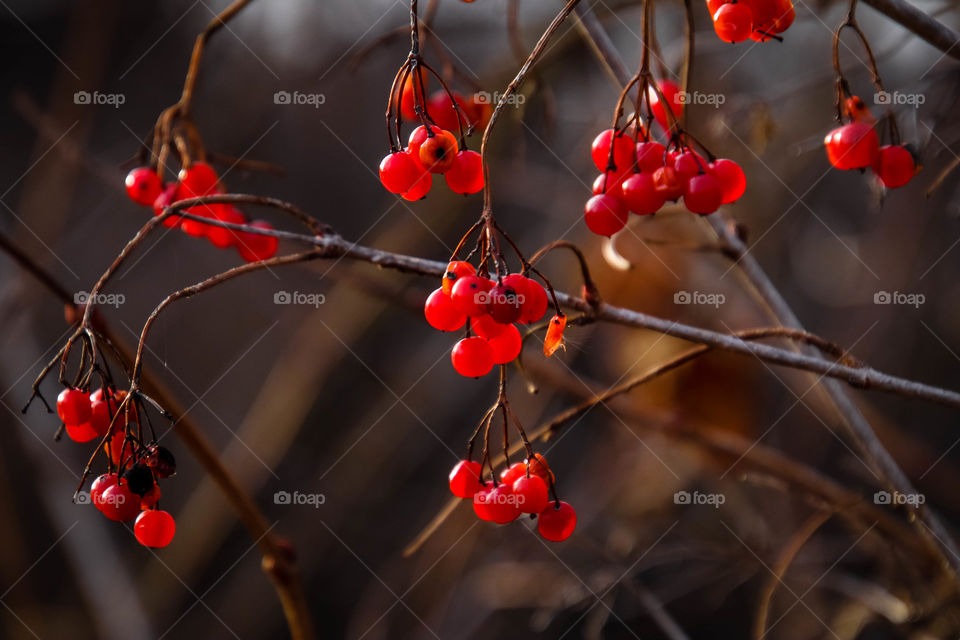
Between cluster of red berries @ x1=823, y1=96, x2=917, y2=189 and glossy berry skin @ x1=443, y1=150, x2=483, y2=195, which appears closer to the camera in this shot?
glossy berry skin @ x1=443, y1=150, x2=483, y2=195

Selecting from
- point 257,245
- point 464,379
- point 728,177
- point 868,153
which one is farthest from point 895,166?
point 464,379

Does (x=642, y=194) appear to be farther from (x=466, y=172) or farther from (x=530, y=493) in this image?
(x=530, y=493)

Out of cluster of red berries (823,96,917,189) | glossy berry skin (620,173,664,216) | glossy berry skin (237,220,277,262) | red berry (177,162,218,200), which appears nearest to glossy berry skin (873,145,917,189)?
cluster of red berries (823,96,917,189)

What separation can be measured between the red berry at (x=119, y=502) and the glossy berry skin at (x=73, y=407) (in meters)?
0.14

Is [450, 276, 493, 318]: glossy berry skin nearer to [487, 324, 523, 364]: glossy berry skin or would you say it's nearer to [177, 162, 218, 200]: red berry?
[487, 324, 523, 364]: glossy berry skin

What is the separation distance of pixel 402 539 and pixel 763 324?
223cm

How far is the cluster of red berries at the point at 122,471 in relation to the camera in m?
0.91

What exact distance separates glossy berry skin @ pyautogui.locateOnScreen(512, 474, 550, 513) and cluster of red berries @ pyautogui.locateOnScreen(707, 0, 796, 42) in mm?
609

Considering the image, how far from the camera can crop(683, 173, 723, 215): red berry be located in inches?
38.6

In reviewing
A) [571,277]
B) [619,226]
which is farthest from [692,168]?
[571,277]

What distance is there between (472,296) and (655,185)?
364mm

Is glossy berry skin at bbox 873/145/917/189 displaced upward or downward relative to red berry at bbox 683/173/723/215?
upward

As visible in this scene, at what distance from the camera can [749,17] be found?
92 cm

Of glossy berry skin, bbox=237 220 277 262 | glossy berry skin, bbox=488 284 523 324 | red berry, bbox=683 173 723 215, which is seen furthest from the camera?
glossy berry skin, bbox=237 220 277 262
